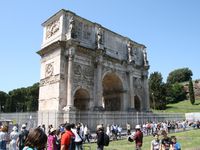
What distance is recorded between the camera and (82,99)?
2712cm

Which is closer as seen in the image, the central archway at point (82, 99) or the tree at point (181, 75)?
the central archway at point (82, 99)

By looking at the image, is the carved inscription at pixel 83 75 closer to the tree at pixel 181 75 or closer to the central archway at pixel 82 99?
the central archway at pixel 82 99

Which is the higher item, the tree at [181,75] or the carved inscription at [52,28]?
the tree at [181,75]

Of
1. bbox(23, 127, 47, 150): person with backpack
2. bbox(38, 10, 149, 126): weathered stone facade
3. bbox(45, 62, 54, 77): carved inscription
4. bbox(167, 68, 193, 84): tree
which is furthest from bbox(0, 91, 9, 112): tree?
bbox(23, 127, 47, 150): person with backpack

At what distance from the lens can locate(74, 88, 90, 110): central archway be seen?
2647 centimetres

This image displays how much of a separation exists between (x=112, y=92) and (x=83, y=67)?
8.17 meters

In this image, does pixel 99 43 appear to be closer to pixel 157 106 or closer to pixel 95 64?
pixel 95 64

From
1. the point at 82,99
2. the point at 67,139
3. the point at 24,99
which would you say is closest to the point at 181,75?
the point at 24,99

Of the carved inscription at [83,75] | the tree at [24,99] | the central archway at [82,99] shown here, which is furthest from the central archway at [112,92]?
the tree at [24,99]

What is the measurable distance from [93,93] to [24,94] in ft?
149

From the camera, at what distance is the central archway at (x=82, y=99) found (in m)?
26.5

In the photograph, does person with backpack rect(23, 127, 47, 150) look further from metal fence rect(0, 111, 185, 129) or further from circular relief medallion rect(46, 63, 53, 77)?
circular relief medallion rect(46, 63, 53, 77)

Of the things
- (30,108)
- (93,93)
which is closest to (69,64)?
(93,93)

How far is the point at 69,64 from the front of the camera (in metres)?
24.1
